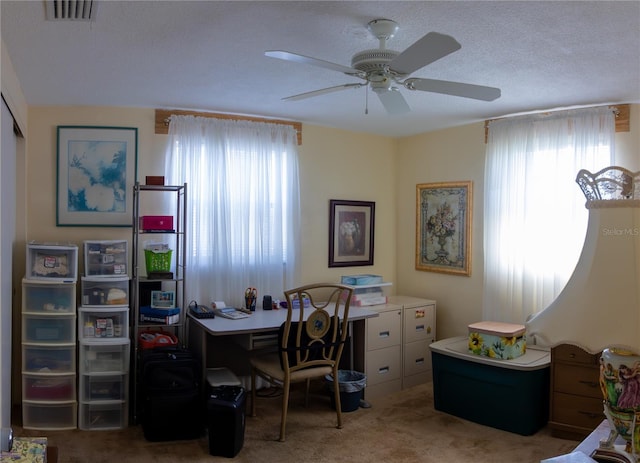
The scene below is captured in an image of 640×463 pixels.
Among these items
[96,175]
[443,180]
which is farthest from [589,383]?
A: [96,175]

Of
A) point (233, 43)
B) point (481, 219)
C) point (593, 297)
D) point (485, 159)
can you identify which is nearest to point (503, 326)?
point (481, 219)

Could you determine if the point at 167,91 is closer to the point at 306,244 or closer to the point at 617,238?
the point at 306,244

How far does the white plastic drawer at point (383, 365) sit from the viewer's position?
13.9 ft

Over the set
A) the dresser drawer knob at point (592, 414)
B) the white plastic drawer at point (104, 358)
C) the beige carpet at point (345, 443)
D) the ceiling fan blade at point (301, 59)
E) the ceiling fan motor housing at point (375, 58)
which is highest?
the ceiling fan motor housing at point (375, 58)

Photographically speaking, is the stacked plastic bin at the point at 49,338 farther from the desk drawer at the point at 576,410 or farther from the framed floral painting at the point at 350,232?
the desk drawer at the point at 576,410

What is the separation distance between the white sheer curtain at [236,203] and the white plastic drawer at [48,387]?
3.40ft

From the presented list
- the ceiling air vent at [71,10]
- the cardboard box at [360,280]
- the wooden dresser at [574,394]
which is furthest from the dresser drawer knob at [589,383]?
the ceiling air vent at [71,10]

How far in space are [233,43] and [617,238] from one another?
198 centimetres

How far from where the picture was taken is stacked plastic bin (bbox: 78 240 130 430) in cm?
356

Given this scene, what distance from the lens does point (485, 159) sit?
4.48 meters

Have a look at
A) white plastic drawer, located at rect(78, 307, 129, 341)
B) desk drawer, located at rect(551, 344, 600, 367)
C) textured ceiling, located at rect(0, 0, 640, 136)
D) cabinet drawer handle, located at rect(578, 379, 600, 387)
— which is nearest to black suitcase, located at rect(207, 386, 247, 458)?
white plastic drawer, located at rect(78, 307, 129, 341)

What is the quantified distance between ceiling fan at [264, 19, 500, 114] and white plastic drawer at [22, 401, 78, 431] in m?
2.65

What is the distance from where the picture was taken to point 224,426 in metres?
3.17

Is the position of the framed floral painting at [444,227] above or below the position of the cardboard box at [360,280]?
above
